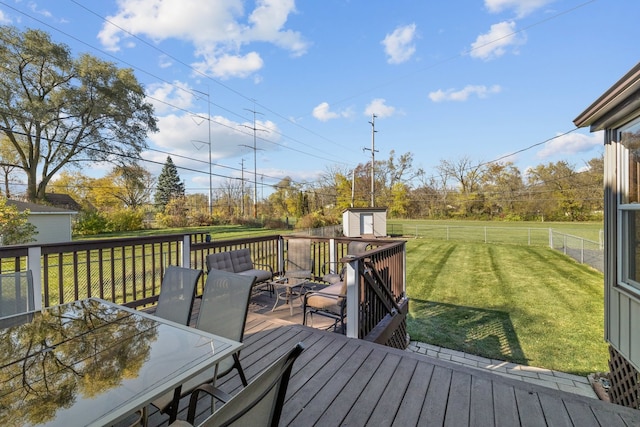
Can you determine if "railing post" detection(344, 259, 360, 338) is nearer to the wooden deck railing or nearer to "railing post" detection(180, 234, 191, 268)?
the wooden deck railing

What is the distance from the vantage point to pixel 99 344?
55.7 inches

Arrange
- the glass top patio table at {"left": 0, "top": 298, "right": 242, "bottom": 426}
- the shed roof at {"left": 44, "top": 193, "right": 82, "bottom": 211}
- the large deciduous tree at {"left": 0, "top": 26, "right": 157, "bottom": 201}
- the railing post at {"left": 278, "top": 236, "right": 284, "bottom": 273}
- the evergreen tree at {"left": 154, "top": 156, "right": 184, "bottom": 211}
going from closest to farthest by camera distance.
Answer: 1. the glass top patio table at {"left": 0, "top": 298, "right": 242, "bottom": 426}
2. the railing post at {"left": 278, "top": 236, "right": 284, "bottom": 273}
3. the large deciduous tree at {"left": 0, "top": 26, "right": 157, "bottom": 201}
4. the shed roof at {"left": 44, "top": 193, "right": 82, "bottom": 211}
5. the evergreen tree at {"left": 154, "top": 156, "right": 184, "bottom": 211}

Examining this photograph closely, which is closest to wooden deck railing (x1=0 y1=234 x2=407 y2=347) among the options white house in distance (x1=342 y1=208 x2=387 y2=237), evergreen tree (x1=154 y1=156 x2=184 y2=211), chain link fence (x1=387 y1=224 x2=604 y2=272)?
chain link fence (x1=387 y1=224 x2=604 y2=272)

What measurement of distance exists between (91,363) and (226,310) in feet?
2.39

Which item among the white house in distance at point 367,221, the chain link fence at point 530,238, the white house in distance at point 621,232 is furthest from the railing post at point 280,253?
the white house in distance at point 367,221

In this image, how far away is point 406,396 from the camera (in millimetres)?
1853

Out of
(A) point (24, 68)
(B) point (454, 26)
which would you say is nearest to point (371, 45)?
(B) point (454, 26)

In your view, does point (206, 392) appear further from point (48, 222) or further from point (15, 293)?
point (48, 222)

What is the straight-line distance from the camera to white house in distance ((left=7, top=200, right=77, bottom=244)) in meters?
14.3

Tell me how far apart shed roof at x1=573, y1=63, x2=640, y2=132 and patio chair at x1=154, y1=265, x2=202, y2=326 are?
11.1 ft

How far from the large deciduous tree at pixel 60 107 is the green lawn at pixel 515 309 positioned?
58.0 feet

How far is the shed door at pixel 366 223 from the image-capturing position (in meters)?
16.9

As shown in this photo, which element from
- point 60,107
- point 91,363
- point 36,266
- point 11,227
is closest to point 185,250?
point 36,266

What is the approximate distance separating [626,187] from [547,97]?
11.3 meters
